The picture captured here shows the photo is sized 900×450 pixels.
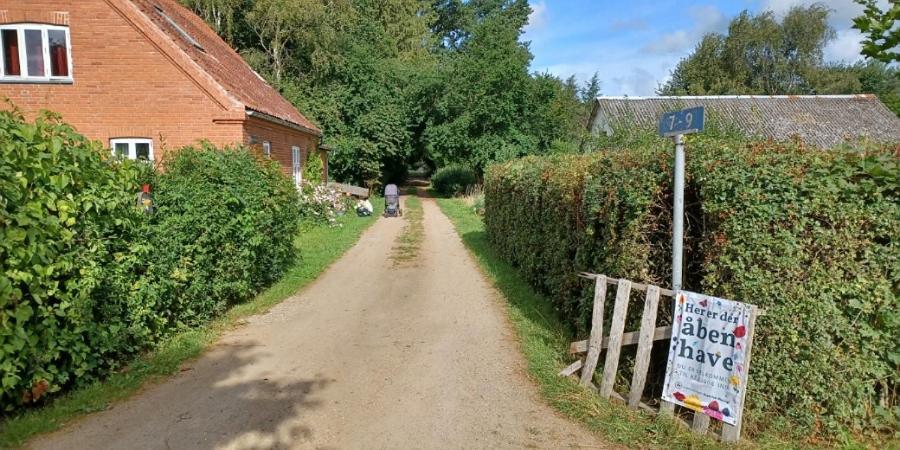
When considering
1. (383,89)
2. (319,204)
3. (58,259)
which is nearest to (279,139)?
(319,204)

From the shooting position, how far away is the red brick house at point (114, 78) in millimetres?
12828

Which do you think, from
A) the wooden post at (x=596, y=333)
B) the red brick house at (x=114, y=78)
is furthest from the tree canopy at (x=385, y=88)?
the wooden post at (x=596, y=333)

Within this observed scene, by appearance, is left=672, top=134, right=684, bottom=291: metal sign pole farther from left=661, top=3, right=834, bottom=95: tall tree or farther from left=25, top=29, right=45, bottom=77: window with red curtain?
left=661, top=3, right=834, bottom=95: tall tree

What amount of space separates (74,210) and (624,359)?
198 inches

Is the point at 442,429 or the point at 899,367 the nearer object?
the point at 899,367

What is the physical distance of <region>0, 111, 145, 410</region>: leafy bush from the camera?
4020mm

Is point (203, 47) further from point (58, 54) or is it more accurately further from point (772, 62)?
point (772, 62)

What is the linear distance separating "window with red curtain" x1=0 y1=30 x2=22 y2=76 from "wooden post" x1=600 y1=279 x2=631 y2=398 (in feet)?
50.0

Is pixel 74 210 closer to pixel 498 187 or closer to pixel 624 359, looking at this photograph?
pixel 624 359

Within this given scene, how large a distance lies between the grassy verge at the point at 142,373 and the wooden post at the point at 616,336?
4.18 meters

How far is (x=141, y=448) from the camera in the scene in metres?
3.80

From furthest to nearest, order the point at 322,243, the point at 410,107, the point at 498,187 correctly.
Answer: the point at 410,107 → the point at 322,243 → the point at 498,187

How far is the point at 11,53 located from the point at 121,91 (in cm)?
260

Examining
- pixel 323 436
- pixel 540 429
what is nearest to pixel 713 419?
pixel 540 429
